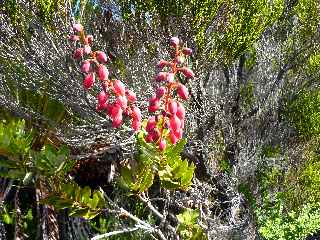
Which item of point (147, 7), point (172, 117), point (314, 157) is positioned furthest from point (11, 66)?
point (314, 157)

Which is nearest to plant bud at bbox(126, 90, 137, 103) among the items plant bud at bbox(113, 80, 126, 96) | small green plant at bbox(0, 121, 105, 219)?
plant bud at bbox(113, 80, 126, 96)

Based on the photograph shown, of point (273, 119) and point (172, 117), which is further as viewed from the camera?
point (273, 119)

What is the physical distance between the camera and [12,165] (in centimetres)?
370

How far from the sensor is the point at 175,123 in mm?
2617

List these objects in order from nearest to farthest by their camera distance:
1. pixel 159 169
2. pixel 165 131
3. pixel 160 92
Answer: pixel 160 92 → pixel 165 131 → pixel 159 169

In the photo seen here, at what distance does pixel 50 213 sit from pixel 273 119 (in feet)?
10.6

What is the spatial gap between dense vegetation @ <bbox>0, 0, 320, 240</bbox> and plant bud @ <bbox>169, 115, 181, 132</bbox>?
502mm

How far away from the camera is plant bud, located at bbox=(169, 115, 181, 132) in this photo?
2.62 metres

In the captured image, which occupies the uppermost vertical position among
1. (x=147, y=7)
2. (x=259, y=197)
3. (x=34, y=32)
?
(x=147, y=7)

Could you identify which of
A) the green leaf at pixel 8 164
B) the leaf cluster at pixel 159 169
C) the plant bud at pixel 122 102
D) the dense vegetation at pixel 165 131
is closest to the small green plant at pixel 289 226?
the dense vegetation at pixel 165 131

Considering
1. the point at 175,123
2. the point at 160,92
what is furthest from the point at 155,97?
the point at 175,123

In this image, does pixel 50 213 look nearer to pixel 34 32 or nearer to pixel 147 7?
pixel 34 32

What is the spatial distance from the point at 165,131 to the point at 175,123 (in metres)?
0.55

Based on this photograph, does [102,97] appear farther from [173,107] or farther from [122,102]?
[173,107]
